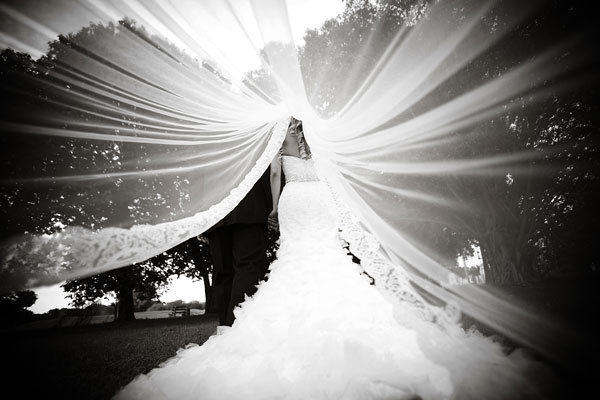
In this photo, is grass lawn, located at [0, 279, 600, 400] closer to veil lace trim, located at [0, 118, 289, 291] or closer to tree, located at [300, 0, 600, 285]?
veil lace trim, located at [0, 118, 289, 291]

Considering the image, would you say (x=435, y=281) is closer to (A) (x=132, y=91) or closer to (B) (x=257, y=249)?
(B) (x=257, y=249)

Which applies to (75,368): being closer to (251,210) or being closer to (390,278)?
(251,210)

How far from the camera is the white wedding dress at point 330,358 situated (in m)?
0.92

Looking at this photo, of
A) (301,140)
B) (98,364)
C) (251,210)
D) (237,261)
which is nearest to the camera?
(237,261)

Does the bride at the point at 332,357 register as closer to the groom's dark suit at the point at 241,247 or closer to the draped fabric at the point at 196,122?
the draped fabric at the point at 196,122

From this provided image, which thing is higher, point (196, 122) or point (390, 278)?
point (196, 122)

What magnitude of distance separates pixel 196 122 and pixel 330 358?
5.72ft

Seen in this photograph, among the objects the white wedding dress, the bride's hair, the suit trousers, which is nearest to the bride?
the white wedding dress

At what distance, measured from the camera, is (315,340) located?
1203 millimetres

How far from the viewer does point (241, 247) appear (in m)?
2.47

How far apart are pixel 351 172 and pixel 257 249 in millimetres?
1131

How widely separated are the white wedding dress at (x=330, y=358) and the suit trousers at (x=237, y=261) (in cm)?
69

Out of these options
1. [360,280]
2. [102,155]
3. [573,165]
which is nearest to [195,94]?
[102,155]

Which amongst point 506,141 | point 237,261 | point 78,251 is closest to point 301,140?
point 237,261
